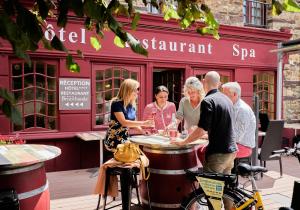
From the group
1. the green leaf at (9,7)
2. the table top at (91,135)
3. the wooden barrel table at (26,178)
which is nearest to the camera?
the green leaf at (9,7)

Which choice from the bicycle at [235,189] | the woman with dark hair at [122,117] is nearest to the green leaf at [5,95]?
the bicycle at [235,189]

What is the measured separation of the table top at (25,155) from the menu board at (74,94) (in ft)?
10.9

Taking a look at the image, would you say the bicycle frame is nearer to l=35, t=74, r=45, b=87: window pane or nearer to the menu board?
the menu board

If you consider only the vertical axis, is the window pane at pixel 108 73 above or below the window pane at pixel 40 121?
above

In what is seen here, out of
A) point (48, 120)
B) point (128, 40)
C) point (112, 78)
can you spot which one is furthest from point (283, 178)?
point (128, 40)

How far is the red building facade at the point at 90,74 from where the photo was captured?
6.59 m

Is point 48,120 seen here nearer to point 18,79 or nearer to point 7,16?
point 18,79

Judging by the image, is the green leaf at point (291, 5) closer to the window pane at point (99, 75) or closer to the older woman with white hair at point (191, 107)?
the older woman with white hair at point (191, 107)

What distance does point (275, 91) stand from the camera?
31.0 feet

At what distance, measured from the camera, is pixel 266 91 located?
949cm

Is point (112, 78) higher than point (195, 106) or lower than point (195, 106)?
higher

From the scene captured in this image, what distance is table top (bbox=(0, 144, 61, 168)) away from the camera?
2.72 metres

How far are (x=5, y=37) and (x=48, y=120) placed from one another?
5.71 meters

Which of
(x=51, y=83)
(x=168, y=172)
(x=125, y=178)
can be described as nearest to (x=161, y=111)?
(x=168, y=172)
